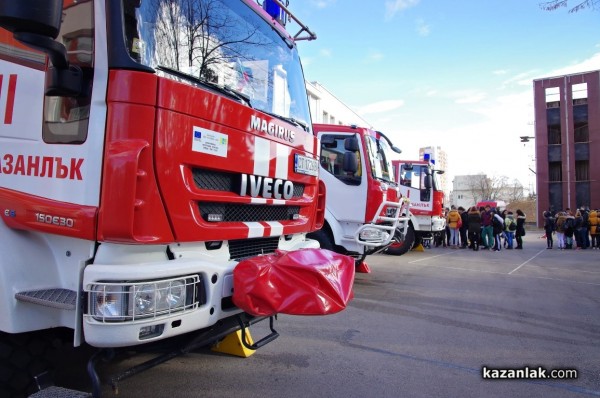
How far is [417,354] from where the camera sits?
4199mm

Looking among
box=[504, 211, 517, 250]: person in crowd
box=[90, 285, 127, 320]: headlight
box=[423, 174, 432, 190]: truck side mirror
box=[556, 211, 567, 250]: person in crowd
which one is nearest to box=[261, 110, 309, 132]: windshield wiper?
box=[90, 285, 127, 320]: headlight

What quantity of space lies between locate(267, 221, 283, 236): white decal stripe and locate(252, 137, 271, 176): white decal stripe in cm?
40

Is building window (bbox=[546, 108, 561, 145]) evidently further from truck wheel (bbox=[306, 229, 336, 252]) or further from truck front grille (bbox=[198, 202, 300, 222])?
truck front grille (bbox=[198, 202, 300, 222])

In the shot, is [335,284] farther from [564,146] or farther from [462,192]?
[462,192]

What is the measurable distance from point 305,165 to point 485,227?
1453cm

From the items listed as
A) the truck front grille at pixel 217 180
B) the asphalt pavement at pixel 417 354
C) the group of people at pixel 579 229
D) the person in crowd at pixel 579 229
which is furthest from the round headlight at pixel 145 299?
the person in crowd at pixel 579 229

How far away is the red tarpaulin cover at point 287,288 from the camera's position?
2508mm

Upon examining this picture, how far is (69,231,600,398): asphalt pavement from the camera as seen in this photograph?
3.41 m

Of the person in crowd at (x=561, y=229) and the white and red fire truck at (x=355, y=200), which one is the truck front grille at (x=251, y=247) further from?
the person in crowd at (x=561, y=229)

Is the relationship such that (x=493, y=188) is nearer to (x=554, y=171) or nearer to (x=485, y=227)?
(x=554, y=171)

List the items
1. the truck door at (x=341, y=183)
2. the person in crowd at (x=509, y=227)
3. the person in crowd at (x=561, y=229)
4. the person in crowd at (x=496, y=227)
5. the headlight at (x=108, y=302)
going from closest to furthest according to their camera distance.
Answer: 1. the headlight at (x=108, y=302)
2. the truck door at (x=341, y=183)
3. the person in crowd at (x=496, y=227)
4. the person in crowd at (x=561, y=229)
5. the person in crowd at (x=509, y=227)

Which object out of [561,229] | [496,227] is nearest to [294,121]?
[496,227]

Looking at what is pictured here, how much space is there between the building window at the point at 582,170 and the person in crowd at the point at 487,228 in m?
26.0

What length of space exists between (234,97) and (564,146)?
41320 millimetres
